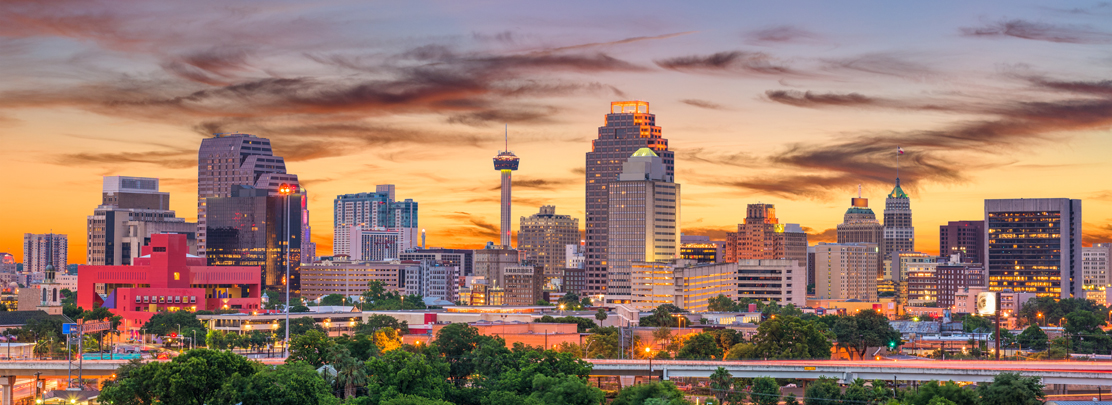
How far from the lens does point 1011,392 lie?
111375 millimetres

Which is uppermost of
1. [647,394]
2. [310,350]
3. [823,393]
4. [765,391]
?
[310,350]

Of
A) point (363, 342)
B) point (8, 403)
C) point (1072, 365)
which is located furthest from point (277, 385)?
point (1072, 365)

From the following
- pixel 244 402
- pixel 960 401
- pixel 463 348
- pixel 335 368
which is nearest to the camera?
pixel 244 402

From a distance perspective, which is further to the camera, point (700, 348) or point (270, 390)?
point (700, 348)

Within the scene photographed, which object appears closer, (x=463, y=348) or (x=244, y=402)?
(x=244, y=402)

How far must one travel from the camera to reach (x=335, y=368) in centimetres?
12362

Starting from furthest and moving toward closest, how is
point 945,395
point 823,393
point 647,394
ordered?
point 823,393, point 647,394, point 945,395

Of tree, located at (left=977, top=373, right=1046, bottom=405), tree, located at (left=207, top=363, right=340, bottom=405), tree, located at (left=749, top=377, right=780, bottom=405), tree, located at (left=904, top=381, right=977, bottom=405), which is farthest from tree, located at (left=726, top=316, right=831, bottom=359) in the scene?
tree, located at (left=207, top=363, right=340, bottom=405)

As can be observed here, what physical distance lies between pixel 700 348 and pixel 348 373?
74.0 metres

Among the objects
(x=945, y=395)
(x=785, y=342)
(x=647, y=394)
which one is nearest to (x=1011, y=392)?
(x=945, y=395)

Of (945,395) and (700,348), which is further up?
(945,395)

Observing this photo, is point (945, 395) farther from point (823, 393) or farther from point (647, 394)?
point (647, 394)

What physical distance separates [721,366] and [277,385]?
61.1 meters

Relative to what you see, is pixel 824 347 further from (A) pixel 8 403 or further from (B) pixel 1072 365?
(A) pixel 8 403
